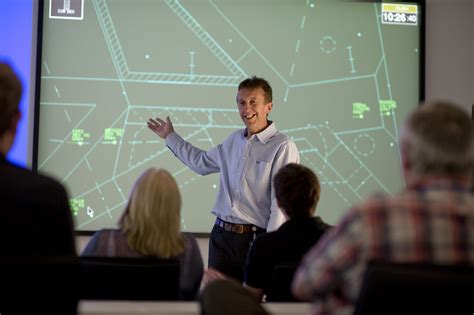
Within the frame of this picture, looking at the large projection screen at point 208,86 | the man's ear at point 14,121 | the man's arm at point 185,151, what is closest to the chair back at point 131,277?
the man's ear at point 14,121

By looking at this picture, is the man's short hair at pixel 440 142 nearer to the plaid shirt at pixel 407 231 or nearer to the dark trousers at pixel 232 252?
the plaid shirt at pixel 407 231

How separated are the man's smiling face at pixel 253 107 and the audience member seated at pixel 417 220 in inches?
90.6

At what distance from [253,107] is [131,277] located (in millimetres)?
1912

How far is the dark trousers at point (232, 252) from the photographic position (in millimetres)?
3727

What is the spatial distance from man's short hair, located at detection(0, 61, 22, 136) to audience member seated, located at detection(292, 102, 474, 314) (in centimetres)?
79

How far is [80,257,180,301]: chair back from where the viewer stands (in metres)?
1.96

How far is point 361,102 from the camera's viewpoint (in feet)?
16.5

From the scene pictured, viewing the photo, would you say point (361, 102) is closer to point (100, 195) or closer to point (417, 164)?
point (100, 195)

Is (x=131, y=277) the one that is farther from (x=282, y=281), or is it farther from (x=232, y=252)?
(x=232, y=252)

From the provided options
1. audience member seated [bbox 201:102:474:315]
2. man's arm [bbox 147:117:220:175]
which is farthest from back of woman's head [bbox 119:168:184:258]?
man's arm [bbox 147:117:220:175]

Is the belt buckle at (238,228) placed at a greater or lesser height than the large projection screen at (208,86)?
lesser

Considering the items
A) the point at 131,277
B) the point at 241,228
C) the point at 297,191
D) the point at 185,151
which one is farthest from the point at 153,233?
the point at 185,151

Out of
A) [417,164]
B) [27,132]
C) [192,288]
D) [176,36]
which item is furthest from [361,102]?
[417,164]

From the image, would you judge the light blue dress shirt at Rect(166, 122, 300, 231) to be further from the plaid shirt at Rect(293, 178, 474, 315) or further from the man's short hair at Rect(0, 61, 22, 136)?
the plaid shirt at Rect(293, 178, 474, 315)
